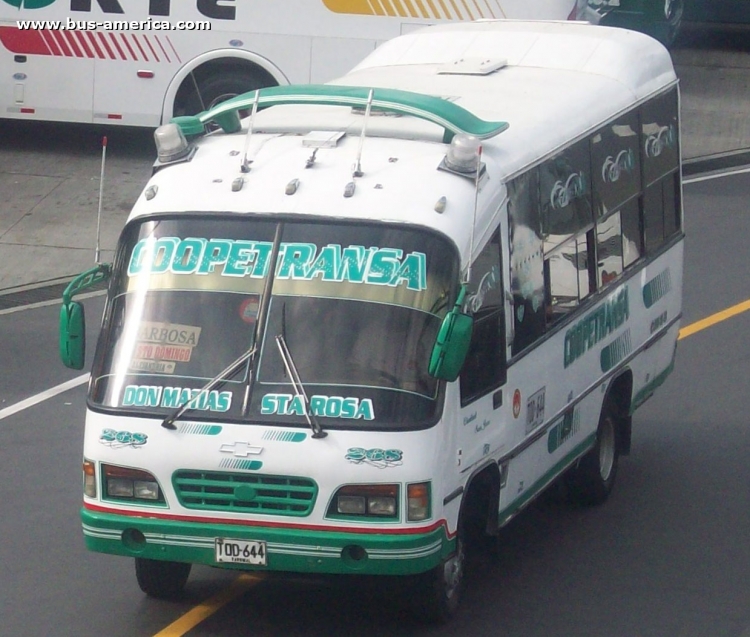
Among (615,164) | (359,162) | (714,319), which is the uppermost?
(359,162)

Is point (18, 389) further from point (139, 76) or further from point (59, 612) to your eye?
point (139, 76)

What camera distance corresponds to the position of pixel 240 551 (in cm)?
727

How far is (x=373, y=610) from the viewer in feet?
27.0

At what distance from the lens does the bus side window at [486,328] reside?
7.65 metres

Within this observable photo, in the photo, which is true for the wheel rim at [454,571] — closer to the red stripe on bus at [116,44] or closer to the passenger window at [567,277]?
the passenger window at [567,277]

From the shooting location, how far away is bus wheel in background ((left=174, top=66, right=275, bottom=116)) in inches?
779

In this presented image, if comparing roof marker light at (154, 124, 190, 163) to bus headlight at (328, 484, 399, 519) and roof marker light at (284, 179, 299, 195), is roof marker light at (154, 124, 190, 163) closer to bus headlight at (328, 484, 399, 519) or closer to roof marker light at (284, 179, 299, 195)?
roof marker light at (284, 179, 299, 195)

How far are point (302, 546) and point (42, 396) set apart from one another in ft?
20.3

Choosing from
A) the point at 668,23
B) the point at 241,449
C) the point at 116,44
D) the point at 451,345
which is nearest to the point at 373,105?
the point at 451,345

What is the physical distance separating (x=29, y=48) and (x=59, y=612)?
12.9 meters

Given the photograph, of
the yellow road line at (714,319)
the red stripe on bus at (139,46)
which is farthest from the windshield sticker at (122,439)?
the red stripe on bus at (139,46)

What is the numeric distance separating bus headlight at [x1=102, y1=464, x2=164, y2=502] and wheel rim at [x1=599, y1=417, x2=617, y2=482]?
3.97 metres

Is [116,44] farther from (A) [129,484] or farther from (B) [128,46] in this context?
(A) [129,484]

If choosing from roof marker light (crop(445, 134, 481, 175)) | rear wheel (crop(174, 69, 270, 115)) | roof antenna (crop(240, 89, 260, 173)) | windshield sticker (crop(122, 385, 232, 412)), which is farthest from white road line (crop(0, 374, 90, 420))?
rear wheel (crop(174, 69, 270, 115))
